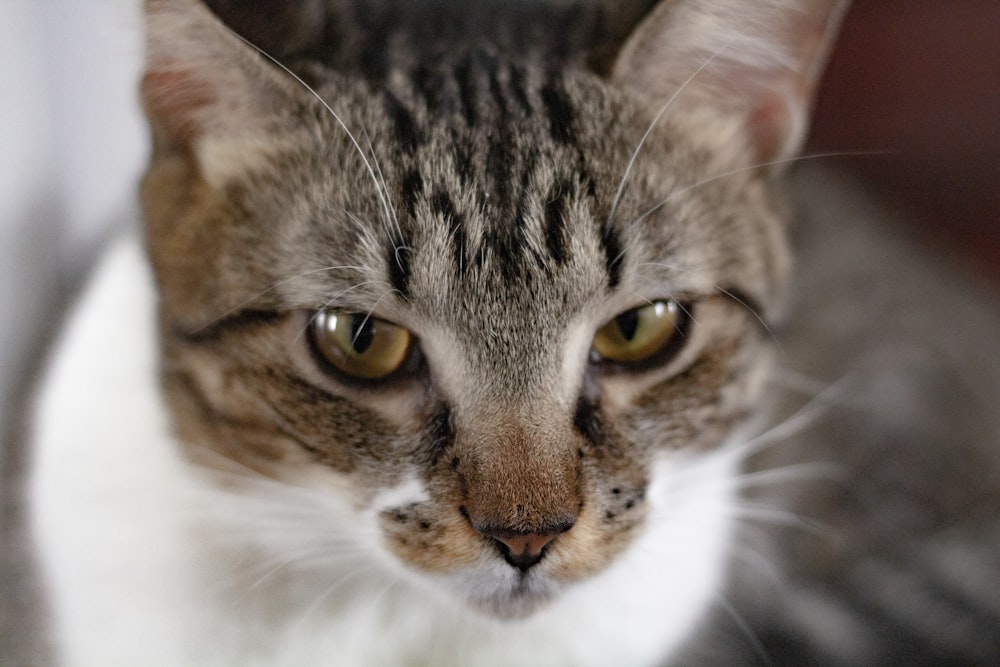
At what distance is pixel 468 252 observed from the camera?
58cm

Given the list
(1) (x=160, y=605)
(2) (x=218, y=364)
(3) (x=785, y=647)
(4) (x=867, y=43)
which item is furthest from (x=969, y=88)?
(1) (x=160, y=605)

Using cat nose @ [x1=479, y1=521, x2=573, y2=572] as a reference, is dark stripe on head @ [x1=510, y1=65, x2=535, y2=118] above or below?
above

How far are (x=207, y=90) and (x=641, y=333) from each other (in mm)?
360

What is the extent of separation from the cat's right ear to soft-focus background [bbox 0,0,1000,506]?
3cm

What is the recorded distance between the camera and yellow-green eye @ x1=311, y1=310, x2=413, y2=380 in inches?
23.9

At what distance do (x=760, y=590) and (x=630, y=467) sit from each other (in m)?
0.36

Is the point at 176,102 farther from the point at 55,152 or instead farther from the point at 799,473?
the point at 799,473

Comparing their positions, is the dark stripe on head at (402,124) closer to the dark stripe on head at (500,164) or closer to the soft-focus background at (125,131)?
the dark stripe on head at (500,164)

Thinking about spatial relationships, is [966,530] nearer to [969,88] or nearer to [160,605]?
[969,88]

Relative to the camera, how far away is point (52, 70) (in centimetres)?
69

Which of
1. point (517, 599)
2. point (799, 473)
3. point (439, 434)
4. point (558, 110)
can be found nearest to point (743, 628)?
point (799, 473)

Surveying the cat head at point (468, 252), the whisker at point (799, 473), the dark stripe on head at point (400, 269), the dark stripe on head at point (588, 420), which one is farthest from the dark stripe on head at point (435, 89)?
the whisker at point (799, 473)

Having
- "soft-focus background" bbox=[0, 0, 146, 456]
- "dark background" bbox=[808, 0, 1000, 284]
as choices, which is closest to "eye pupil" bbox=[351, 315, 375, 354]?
"soft-focus background" bbox=[0, 0, 146, 456]

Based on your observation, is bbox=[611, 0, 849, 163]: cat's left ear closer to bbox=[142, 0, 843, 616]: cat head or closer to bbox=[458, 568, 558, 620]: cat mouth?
bbox=[142, 0, 843, 616]: cat head
